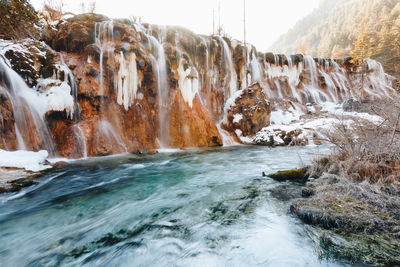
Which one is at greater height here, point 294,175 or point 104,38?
point 104,38

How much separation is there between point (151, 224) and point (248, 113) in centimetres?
1062

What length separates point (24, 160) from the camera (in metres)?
5.52

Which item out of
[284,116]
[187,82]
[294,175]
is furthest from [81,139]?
[284,116]

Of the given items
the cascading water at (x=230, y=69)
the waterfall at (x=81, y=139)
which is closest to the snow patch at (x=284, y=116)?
the cascading water at (x=230, y=69)

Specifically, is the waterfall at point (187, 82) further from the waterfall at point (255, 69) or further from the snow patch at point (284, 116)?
the waterfall at point (255, 69)

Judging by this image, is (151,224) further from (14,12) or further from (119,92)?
(119,92)

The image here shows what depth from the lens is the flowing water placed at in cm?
230

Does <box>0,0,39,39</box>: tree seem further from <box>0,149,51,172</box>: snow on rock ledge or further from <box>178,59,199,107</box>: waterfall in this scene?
<box>178,59,199,107</box>: waterfall

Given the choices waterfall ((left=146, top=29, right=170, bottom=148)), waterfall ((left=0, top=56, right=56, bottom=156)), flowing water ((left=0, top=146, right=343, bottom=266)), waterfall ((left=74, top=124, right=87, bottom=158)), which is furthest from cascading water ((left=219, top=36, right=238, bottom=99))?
waterfall ((left=0, top=56, right=56, bottom=156))

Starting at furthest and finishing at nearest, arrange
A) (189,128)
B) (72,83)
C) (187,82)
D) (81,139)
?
(187,82), (189,128), (72,83), (81,139)

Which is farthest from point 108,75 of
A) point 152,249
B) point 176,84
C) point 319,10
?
point 319,10

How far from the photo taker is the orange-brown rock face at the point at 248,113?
41.2 ft

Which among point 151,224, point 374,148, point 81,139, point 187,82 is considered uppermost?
point 187,82

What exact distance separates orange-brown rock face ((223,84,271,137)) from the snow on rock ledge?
9.86 metres
